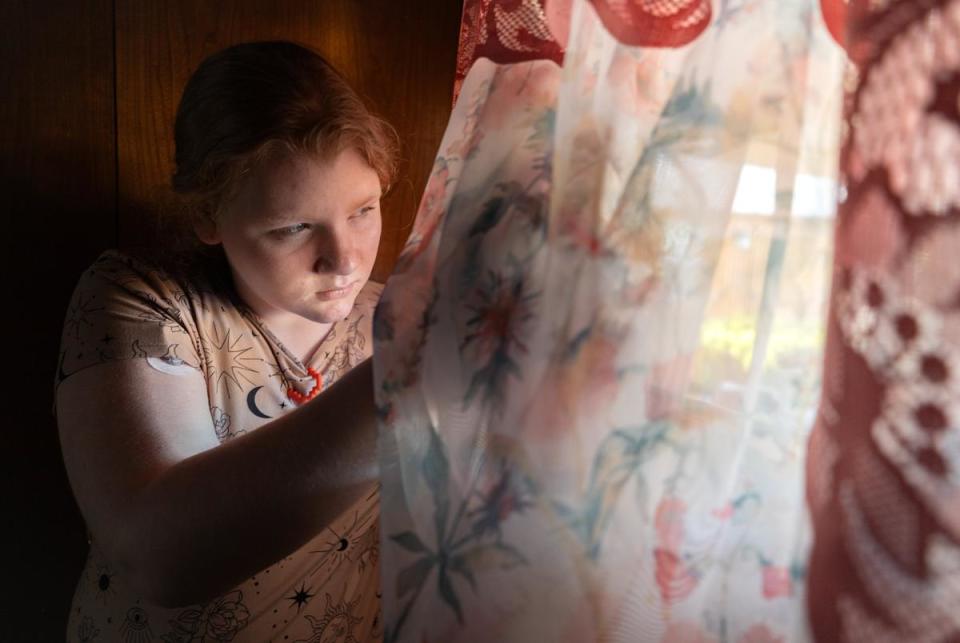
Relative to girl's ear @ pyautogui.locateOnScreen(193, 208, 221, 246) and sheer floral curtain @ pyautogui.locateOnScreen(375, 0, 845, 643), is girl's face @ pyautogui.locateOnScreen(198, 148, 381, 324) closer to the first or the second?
girl's ear @ pyautogui.locateOnScreen(193, 208, 221, 246)

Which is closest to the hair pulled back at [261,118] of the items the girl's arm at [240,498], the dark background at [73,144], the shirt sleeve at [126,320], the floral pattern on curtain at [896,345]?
the shirt sleeve at [126,320]

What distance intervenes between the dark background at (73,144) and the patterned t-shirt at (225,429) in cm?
21

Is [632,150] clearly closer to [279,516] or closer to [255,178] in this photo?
[279,516]

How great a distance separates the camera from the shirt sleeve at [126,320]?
85 cm

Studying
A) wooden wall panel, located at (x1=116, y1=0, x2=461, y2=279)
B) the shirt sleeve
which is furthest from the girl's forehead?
wooden wall panel, located at (x1=116, y1=0, x2=461, y2=279)

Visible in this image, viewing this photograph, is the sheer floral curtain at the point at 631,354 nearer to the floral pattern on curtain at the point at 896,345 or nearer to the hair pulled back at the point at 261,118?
the floral pattern on curtain at the point at 896,345

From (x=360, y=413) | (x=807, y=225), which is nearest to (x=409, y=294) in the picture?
(x=360, y=413)

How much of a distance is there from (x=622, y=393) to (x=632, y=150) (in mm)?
146

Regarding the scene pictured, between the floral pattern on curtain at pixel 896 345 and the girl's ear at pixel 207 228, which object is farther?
the girl's ear at pixel 207 228

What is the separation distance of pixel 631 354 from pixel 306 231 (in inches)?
20.7

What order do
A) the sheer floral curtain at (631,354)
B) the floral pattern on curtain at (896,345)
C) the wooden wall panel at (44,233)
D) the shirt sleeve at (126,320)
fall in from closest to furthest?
the floral pattern on curtain at (896,345) < the sheer floral curtain at (631,354) < the shirt sleeve at (126,320) < the wooden wall panel at (44,233)

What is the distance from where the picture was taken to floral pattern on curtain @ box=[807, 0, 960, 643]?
348mm

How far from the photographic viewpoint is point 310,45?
1225 mm

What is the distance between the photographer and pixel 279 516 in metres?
0.59
